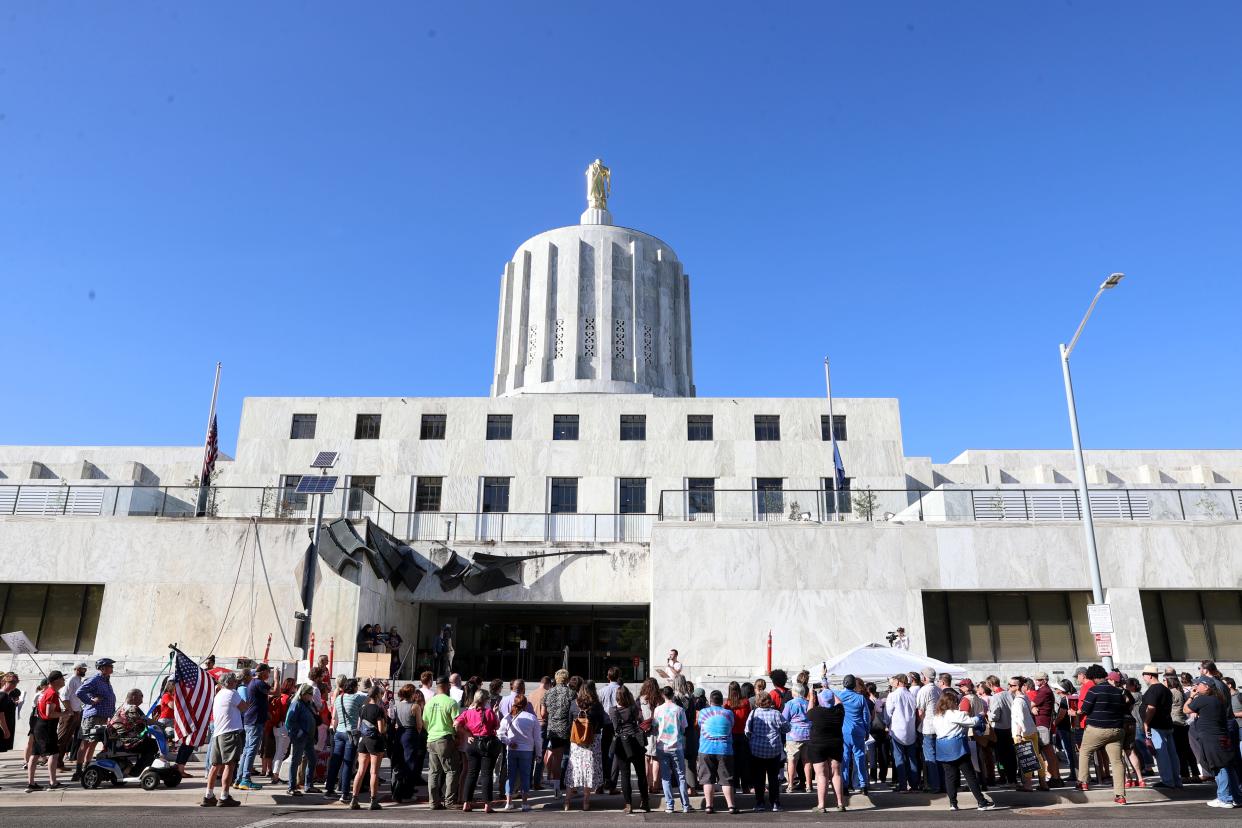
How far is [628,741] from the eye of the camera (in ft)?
43.3

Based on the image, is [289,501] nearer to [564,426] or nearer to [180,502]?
[180,502]

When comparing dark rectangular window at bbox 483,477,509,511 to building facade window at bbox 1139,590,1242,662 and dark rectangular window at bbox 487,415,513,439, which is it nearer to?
dark rectangular window at bbox 487,415,513,439

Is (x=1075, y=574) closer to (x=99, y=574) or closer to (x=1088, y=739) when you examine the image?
(x=1088, y=739)

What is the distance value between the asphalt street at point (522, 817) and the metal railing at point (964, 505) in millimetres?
15612

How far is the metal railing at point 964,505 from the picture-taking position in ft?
92.9

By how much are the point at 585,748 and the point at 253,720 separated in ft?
16.4

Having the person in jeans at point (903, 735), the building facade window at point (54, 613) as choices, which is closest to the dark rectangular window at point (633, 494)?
the building facade window at point (54, 613)

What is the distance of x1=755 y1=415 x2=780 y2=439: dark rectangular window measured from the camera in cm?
3984

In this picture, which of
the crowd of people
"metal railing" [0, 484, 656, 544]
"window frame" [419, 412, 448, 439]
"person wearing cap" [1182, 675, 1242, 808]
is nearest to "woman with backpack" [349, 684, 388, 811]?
the crowd of people

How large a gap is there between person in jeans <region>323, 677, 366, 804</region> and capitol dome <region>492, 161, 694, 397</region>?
105 feet

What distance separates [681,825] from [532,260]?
39904 millimetres

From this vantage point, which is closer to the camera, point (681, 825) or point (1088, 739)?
point (681, 825)

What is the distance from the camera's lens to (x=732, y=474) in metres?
38.7

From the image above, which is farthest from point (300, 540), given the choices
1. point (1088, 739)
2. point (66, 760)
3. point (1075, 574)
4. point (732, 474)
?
point (1075, 574)
